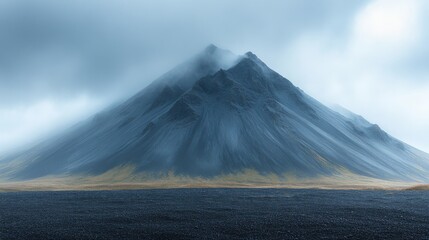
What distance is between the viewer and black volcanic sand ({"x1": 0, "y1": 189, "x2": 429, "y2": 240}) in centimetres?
4350

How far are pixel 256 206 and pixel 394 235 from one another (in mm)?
28182

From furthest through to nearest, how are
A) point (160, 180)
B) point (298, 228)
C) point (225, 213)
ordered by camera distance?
point (160, 180)
point (225, 213)
point (298, 228)

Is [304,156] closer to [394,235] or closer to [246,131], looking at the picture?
[246,131]

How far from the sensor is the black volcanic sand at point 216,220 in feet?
143

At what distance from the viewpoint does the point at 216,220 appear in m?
52.8

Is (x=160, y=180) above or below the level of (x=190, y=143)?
below

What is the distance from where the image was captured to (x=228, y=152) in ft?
577

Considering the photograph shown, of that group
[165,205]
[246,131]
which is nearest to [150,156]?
[246,131]

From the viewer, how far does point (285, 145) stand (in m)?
183

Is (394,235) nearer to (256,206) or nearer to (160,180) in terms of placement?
(256,206)

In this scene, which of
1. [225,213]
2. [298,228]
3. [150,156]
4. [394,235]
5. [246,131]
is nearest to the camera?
[394,235]

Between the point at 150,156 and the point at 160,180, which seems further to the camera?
the point at 150,156

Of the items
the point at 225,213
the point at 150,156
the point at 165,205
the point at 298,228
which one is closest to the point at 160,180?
the point at 150,156

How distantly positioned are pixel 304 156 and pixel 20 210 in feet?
Result: 428
